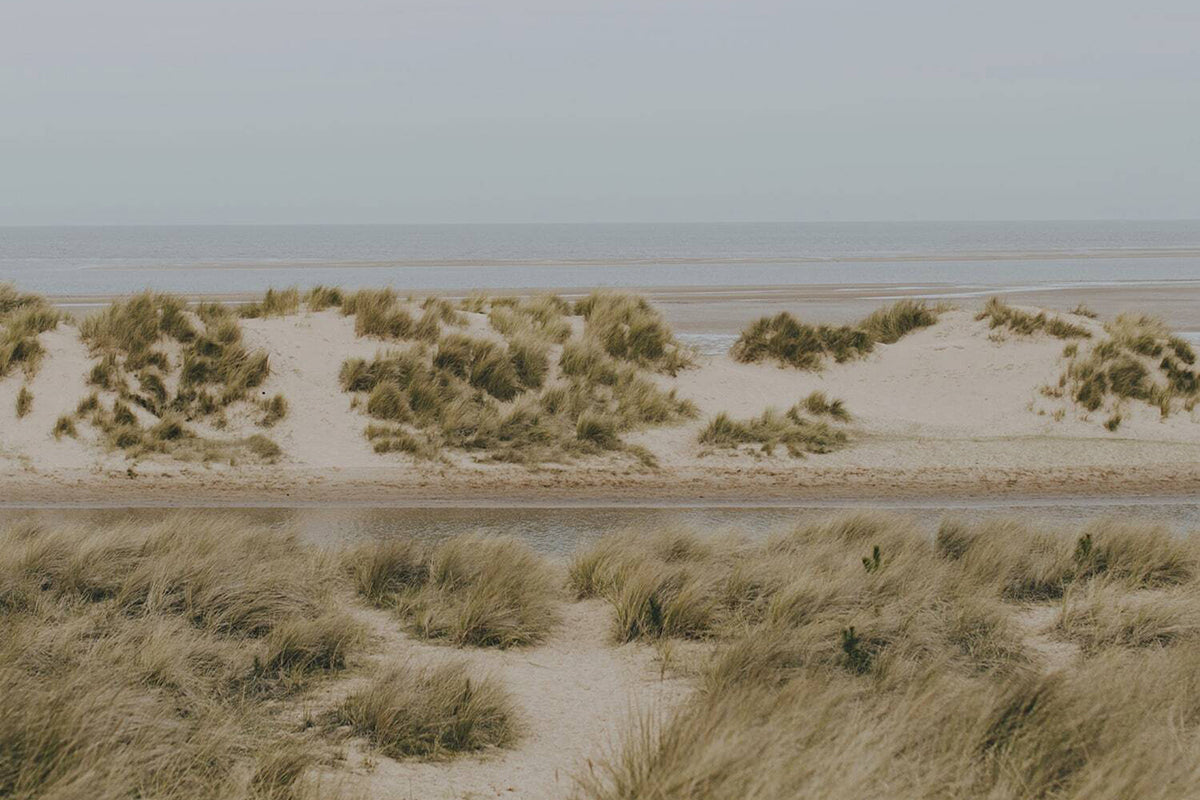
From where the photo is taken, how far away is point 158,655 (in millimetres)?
5711

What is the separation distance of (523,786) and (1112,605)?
14.8ft

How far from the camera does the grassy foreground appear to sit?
14.2 ft

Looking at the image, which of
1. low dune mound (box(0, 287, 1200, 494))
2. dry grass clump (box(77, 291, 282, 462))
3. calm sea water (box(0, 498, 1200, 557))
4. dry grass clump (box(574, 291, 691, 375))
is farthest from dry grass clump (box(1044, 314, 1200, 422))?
dry grass clump (box(77, 291, 282, 462))

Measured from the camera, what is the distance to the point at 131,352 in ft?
51.0

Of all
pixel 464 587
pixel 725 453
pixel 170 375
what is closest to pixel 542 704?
pixel 464 587

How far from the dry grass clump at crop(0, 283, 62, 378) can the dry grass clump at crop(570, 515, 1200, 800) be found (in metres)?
10.5

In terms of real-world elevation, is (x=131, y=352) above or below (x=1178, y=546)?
above

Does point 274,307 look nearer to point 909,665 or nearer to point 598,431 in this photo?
point 598,431

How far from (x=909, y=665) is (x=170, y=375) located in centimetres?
1227

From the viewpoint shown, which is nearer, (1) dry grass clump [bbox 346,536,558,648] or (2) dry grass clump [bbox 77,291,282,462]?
(1) dry grass clump [bbox 346,536,558,648]

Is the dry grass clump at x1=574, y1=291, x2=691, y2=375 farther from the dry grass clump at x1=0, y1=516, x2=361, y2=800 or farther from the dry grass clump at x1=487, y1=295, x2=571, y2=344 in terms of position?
the dry grass clump at x1=0, y1=516, x2=361, y2=800

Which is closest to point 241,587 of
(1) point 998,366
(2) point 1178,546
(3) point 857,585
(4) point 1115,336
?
(3) point 857,585

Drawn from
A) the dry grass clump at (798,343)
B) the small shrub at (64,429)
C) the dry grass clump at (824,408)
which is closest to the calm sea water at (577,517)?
the small shrub at (64,429)

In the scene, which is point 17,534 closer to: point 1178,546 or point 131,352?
point 131,352
